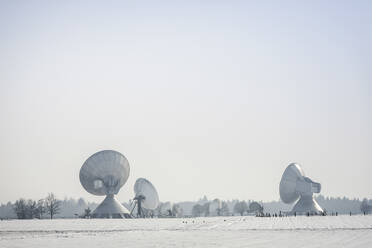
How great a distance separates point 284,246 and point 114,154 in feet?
322

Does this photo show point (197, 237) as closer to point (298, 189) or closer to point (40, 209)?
point (298, 189)

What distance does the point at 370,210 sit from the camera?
655 feet

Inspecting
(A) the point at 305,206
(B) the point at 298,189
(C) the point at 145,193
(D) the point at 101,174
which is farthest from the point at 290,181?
(D) the point at 101,174

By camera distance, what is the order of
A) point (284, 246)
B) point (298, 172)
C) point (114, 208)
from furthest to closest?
1. point (298, 172)
2. point (114, 208)
3. point (284, 246)

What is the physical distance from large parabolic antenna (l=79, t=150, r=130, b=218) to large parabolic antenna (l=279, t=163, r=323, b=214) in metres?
Answer: 41.4

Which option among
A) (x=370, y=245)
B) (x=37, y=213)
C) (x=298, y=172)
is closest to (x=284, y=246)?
(x=370, y=245)

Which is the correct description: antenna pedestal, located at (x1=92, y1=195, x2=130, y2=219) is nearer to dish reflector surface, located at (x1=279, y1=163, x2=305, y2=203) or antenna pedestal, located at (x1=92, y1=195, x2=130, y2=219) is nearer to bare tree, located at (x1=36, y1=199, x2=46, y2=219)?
bare tree, located at (x1=36, y1=199, x2=46, y2=219)

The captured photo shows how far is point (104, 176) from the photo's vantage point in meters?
127

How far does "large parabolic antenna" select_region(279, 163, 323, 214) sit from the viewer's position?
142 metres

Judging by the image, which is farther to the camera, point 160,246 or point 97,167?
point 97,167

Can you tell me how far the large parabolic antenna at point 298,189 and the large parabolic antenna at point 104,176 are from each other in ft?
136

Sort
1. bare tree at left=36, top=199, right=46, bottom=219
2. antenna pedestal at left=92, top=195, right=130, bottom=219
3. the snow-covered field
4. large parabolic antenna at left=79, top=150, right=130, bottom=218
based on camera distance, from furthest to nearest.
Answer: bare tree at left=36, top=199, right=46, bottom=219 → large parabolic antenna at left=79, top=150, right=130, bottom=218 → antenna pedestal at left=92, top=195, right=130, bottom=219 → the snow-covered field

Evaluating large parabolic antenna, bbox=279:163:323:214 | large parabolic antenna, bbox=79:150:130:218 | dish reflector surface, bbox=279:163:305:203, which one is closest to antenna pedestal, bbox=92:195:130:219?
large parabolic antenna, bbox=79:150:130:218

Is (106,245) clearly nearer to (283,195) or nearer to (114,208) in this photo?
(114,208)
